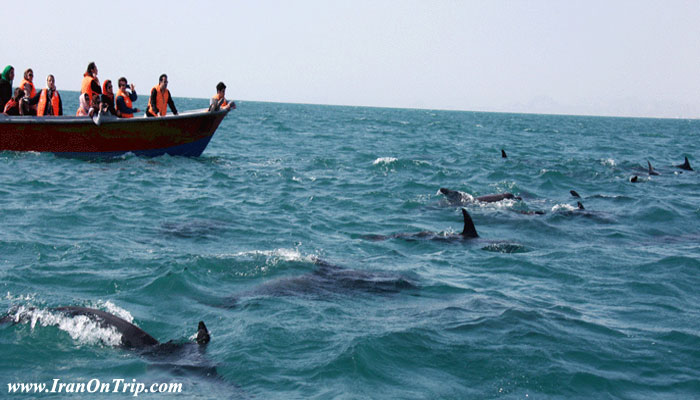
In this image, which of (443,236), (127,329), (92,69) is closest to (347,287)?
(127,329)

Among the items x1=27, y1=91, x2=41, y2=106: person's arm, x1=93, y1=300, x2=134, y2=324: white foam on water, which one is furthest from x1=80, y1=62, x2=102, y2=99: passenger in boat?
x1=93, y1=300, x2=134, y2=324: white foam on water

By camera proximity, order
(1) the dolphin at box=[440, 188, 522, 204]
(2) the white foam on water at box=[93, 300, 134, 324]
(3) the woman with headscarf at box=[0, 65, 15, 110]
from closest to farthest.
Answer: (2) the white foam on water at box=[93, 300, 134, 324]
(1) the dolphin at box=[440, 188, 522, 204]
(3) the woman with headscarf at box=[0, 65, 15, 110]

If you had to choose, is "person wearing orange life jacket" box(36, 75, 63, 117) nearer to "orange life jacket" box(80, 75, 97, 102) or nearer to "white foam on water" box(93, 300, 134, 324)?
"orange life jacket" box(80, 75, 97, 102)

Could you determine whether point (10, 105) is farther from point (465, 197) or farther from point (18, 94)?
point (465, 197)

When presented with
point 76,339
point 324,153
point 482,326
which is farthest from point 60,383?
point 324,153

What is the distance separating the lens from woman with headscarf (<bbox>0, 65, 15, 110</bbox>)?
18.8 m

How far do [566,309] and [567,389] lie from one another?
240cm

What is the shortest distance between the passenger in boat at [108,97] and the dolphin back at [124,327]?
13939 mm

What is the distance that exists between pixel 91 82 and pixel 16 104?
245 centimetres

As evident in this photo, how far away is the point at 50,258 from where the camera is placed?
9586mm

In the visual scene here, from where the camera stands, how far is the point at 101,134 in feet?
65.3

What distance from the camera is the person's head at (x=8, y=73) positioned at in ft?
61.3

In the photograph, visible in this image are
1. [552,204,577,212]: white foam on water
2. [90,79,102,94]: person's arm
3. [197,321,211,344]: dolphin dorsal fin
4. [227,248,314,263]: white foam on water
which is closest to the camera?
[197,321,211,344]: dolphin dorsal fin

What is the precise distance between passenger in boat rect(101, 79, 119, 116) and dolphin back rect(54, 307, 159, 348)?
13939 mm
